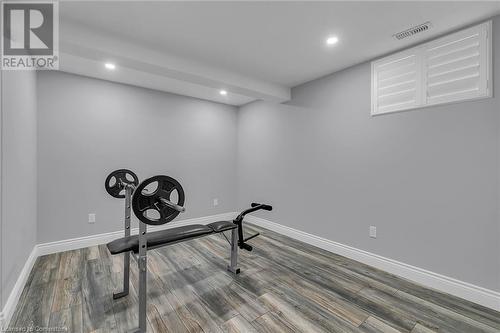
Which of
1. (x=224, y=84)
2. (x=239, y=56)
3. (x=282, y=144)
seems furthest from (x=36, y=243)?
(x=282, y=144)

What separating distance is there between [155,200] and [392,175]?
2.49 meters

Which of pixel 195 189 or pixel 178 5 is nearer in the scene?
pixel 178 5

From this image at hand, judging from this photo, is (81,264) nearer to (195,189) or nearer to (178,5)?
(195,189)

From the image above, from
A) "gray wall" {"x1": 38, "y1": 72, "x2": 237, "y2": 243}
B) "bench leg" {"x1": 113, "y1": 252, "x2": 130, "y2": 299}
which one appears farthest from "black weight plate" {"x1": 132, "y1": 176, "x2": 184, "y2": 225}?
"gray wall" {"x1": 38, "y1": 72, "x2": 237, "y2": 243}

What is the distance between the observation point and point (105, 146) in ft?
10.8

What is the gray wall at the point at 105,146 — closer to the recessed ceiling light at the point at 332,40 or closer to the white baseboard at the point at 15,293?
the white baseboard at the point at 15,293

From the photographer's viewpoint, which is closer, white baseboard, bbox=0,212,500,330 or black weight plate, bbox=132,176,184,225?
black weight plate, bbox=132,176,184,225

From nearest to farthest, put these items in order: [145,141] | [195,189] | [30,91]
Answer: [30,91], [145,141], [195,189]

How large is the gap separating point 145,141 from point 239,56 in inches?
83.5

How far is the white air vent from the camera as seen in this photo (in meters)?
1.99

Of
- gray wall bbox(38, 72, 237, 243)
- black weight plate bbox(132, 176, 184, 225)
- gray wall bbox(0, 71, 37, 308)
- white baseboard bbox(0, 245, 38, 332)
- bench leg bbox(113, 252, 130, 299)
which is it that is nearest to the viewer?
black weight plate bbox(132, 176, 184, 225)

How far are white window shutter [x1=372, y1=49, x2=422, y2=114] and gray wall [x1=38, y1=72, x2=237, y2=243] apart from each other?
2915mm

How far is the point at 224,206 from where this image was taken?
4.65 metres

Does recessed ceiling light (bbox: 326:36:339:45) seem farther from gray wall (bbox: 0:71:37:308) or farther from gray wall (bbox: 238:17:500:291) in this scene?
gray wall (bbox: 0:71:37:308)
